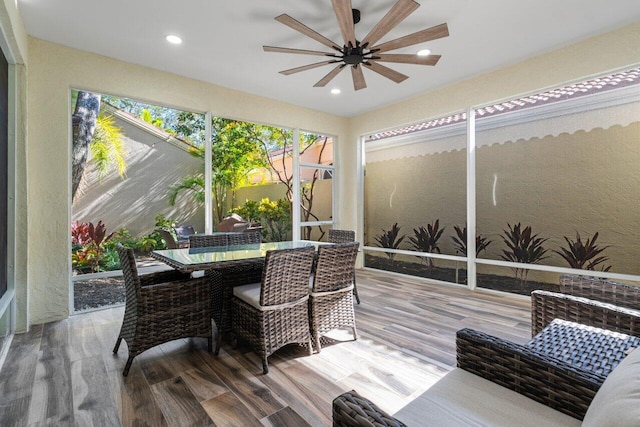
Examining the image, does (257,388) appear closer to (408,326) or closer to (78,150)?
(408,326)

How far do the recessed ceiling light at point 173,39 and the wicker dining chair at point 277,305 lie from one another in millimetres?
2515

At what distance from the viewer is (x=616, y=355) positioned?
131cm

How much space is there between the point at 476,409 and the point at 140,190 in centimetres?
398

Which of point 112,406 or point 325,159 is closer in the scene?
point 112,406

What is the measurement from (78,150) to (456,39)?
13.8 feet

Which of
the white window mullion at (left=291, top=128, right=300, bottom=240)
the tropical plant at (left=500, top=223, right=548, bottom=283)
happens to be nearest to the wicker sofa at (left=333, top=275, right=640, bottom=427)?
the tropical plant at (left=500, top=223, right=548, bottom=283)

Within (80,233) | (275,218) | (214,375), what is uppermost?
(275,218)

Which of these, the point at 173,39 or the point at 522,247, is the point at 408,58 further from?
the point at 522,247

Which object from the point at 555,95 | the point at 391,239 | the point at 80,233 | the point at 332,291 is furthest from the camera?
the point at 391,239

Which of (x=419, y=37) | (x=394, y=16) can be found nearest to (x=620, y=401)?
(x=394, y=16)

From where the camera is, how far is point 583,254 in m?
3.45

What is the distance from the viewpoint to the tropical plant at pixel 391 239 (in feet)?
17.4

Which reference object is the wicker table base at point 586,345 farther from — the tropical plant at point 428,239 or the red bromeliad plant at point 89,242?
the red bromeliad plant at point 89,242

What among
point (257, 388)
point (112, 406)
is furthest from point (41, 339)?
point (257, 388)
